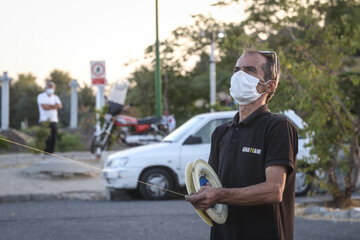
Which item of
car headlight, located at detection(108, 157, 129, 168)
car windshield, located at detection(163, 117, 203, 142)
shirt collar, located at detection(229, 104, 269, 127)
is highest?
shirt collar, located at detection(229, 104, 269, 127)

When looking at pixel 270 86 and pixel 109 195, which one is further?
pixel 109 195

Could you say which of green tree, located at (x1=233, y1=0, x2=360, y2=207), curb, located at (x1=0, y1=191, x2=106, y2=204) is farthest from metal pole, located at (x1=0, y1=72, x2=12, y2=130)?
green tree, located at (x1=233, y1=0, x2=360, y2=207)

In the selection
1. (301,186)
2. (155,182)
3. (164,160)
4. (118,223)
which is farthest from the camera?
(301,186)

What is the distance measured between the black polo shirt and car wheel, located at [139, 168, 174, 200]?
792 centimetres

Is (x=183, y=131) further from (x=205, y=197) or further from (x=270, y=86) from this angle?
(x=205, y=197)

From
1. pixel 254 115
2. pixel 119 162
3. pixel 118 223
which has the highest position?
pixel 254 115

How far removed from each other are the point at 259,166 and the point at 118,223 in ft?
18.7

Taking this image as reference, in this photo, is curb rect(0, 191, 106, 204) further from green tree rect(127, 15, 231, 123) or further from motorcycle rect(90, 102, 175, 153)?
green tree rect(127, 15, 231, 123)

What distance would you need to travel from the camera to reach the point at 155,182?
1089 centimetres

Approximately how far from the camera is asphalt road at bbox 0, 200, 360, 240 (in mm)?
7344

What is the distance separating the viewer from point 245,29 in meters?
21.7

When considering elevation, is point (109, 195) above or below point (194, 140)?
below

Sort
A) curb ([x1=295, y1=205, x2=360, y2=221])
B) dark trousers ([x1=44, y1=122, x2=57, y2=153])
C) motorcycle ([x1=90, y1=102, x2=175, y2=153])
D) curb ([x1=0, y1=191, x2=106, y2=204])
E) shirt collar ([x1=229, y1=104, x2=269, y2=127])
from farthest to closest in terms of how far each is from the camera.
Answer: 1. motorcycle ([x1=90, y1=102, x2=175, y2=153])
2. dark trousers ([x1=44, y1=122, x2=57, y2=153])
3. curb ([x1=0, y1=191, x2=106, y2=204])
4. curb ([x1=295, y1=205, x2=360, y2=221])
5. shirt collar ([x1=229, y1=104, x2=269, y2=127])

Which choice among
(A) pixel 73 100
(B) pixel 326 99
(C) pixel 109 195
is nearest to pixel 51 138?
(C) pixel 109 195
